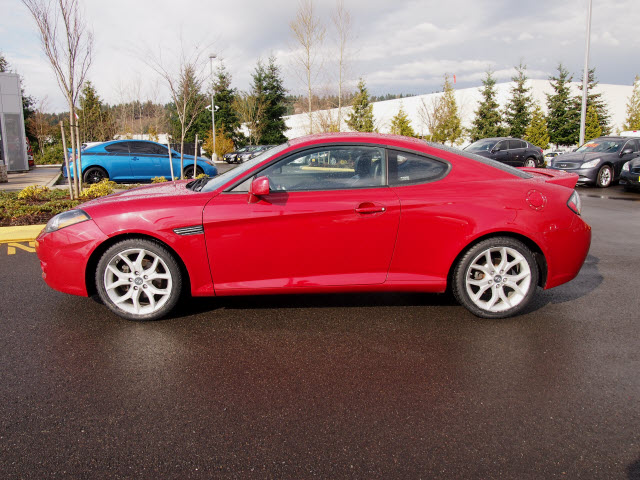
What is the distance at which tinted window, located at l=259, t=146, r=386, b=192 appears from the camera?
156 inches

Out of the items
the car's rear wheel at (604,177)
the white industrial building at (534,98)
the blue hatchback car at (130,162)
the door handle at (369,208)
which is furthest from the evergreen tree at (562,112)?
the door handle at (369,208)

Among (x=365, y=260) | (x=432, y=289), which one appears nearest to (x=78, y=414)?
(x=365, y=260)

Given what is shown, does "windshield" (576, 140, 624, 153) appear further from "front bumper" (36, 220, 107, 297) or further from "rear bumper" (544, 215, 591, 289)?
"front bumper" (36, 220, 107, 297)

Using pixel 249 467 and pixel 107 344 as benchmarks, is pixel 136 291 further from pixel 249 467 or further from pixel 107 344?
pixel 249 467

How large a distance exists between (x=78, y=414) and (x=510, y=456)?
223 cm

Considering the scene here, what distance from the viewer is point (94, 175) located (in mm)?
14633

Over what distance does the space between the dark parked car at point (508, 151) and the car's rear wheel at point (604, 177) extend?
513 cm

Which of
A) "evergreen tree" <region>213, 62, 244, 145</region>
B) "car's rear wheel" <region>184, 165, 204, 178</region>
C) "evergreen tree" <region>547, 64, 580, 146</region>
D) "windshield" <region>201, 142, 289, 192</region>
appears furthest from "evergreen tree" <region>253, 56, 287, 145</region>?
"windshield" <region>201, 142, 289, 192</region>

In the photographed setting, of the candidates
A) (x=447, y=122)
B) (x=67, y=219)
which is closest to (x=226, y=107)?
(x=447, y=122)

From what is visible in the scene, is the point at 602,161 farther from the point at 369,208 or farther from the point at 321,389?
the point at 321,389

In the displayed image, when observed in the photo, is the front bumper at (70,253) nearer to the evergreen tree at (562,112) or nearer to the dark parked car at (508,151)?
the dark parked car at (508,151)

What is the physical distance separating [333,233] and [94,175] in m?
12.8

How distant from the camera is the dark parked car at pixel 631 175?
13227 millimetres

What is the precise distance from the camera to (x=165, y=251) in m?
3.90
